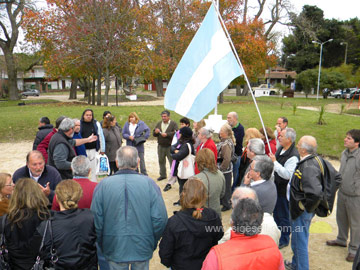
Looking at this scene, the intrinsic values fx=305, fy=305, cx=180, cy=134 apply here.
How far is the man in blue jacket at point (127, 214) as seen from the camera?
9.37ft

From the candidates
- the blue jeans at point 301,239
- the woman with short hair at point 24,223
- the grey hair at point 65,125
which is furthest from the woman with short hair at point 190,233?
the grey hair at point 65,125

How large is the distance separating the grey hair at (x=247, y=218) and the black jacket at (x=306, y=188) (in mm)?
1548

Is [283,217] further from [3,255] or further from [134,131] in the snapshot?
[134,131]

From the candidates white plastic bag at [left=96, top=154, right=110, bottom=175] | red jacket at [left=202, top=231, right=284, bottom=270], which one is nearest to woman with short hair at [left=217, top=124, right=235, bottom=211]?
white plastic bag at [left=96, top=154, right=110, bottom=175]

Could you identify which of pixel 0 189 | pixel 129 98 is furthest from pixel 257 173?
pixel 129 98

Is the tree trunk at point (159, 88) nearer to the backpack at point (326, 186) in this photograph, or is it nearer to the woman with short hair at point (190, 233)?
the backpack at point (326, 186)

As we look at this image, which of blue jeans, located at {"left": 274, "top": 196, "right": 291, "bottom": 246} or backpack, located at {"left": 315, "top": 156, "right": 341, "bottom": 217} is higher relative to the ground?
backpack, located at {"left": 315, "top": 156, "right": 341, "bottom": 217}

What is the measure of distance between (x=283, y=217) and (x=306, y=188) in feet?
4.96

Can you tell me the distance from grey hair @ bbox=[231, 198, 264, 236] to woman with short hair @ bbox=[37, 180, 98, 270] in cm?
130

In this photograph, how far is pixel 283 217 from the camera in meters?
4.89

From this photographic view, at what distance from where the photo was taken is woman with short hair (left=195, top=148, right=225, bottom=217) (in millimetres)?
3992

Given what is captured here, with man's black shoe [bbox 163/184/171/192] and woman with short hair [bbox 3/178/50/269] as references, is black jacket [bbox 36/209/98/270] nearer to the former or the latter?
woman with short hair [bbox 3/178/50/269]

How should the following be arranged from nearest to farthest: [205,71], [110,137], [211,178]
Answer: [211,178] → [205,71] → [110,137]

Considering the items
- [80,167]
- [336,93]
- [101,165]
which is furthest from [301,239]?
[336,93]
